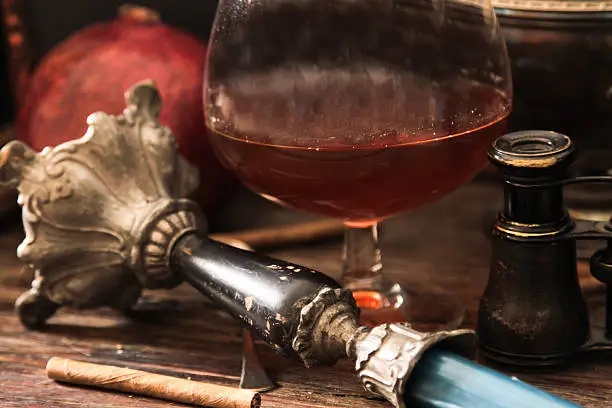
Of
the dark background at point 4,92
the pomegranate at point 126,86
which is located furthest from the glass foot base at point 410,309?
the dark background at point 4,92

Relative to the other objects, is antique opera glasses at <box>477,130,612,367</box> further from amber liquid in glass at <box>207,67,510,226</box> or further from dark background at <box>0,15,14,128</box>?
dark background at <box>0,15,14,128</box>

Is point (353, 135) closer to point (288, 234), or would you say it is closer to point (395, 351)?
point (395, 351)

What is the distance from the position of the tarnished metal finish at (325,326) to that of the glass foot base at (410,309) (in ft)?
0.52

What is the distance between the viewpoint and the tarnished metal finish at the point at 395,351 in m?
0.73

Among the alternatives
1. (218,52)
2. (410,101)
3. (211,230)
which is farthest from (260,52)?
(211,230)

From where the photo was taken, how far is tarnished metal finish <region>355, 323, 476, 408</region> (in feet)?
2.40

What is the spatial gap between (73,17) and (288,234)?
1.96 ft

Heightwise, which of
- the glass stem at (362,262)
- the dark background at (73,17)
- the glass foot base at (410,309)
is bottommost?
the glass foot base at (410,309)

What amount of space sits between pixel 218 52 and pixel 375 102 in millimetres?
175

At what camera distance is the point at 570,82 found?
3.51 ft

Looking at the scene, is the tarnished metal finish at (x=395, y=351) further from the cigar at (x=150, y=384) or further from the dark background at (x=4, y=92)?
the dark background at (x=4, y=92)

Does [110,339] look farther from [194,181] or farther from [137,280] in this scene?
[194,181]

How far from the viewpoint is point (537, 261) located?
0.85 metres

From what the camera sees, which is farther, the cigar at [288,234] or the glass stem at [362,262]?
the cigar at [288,234]
